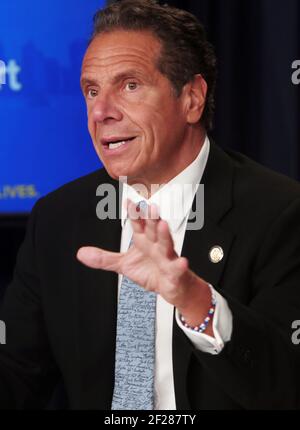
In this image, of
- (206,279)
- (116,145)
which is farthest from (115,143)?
(206,279)

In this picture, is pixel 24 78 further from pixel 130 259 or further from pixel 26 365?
pixel 130 259

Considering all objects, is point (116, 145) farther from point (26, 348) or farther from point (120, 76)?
point (26, 348)

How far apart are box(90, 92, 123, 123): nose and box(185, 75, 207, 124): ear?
18 centimetres

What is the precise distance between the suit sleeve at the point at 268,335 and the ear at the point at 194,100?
29 cm

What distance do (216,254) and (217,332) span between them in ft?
0.96

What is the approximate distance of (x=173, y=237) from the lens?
5.42ft

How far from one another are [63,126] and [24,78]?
6.6 inches

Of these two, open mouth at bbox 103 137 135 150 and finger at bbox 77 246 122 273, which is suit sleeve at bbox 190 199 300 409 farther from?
open mouth at bbox 103 137 135 150

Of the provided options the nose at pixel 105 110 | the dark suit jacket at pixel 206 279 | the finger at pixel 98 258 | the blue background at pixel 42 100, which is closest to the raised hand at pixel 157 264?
the finger at pixel 98 258

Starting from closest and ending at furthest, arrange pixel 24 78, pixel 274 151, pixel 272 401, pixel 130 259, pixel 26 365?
pixel 130 259 < pixel 272 401 < pixel 26 365 < pixel 24 78 < pixel 274 151

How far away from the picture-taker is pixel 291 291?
5.05 feet

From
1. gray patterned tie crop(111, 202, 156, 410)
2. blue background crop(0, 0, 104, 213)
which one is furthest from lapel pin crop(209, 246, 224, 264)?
blue background crop(0, 0, 104, 213)
